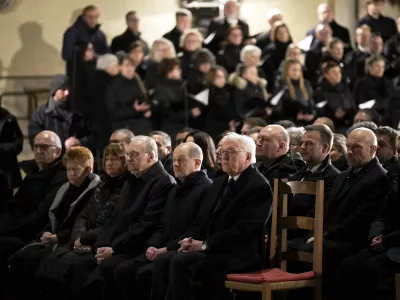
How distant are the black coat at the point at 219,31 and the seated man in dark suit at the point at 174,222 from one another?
6083 mm

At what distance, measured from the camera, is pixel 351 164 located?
743 cm

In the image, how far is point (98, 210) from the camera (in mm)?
8414

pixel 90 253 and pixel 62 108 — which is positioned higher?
pixel 62 108

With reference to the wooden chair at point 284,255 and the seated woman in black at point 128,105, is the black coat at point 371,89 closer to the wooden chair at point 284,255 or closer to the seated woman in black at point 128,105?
the seated woman in black at point 128,105

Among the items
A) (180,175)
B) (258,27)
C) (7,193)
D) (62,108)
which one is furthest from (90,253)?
(258,27)

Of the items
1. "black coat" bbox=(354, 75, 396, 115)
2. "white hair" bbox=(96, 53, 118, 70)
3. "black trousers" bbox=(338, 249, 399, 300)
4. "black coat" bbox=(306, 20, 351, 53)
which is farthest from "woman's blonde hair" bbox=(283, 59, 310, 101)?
"black trousers" bbox=(338, 249, 399, 300)

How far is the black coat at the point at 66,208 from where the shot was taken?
28.3 ft

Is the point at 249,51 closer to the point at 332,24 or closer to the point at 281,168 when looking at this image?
the point at 332,24

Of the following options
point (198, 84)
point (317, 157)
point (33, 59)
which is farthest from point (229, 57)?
point (317, 157)

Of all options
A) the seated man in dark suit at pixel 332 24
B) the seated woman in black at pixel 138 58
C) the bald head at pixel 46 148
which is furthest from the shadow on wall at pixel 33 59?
the bald head at pixel 46 148

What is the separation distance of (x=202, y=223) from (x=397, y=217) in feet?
4.71

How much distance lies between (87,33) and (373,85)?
3596 mm

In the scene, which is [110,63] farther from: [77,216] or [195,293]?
[195,293]

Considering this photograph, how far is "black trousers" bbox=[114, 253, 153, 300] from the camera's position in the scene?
7.60m
